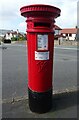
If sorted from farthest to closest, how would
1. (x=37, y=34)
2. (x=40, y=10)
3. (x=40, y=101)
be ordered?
(x=40, y=101) → (x=37, y=34) → (x=40, y=10)

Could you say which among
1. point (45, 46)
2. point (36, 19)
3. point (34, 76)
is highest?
point (36, 19)

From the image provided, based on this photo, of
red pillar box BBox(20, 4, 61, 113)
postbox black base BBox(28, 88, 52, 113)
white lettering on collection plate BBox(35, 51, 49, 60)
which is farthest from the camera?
postbox black base BBox(28, 88, 52, 113)

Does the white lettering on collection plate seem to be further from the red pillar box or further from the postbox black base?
the postbox black base

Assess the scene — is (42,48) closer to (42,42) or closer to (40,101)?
A: (42,42)

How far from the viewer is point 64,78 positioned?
8125mm

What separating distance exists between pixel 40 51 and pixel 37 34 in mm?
310

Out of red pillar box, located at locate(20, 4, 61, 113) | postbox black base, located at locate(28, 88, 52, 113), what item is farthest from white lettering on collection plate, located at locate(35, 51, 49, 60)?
postbox black base, located at locate(28, 88, 52, 113)

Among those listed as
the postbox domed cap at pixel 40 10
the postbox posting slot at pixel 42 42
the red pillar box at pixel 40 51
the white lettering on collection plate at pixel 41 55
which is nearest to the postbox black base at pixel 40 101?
the red pillar box at pixel 40 51

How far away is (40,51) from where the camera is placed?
14.8 ft

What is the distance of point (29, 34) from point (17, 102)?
59.6 inches

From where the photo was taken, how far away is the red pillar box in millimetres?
4387

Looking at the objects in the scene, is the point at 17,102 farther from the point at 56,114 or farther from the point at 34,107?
the point at 56,114

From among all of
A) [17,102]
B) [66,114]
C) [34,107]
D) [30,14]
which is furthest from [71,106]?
[30,14]

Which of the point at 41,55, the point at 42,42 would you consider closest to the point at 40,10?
the point at 42,42
